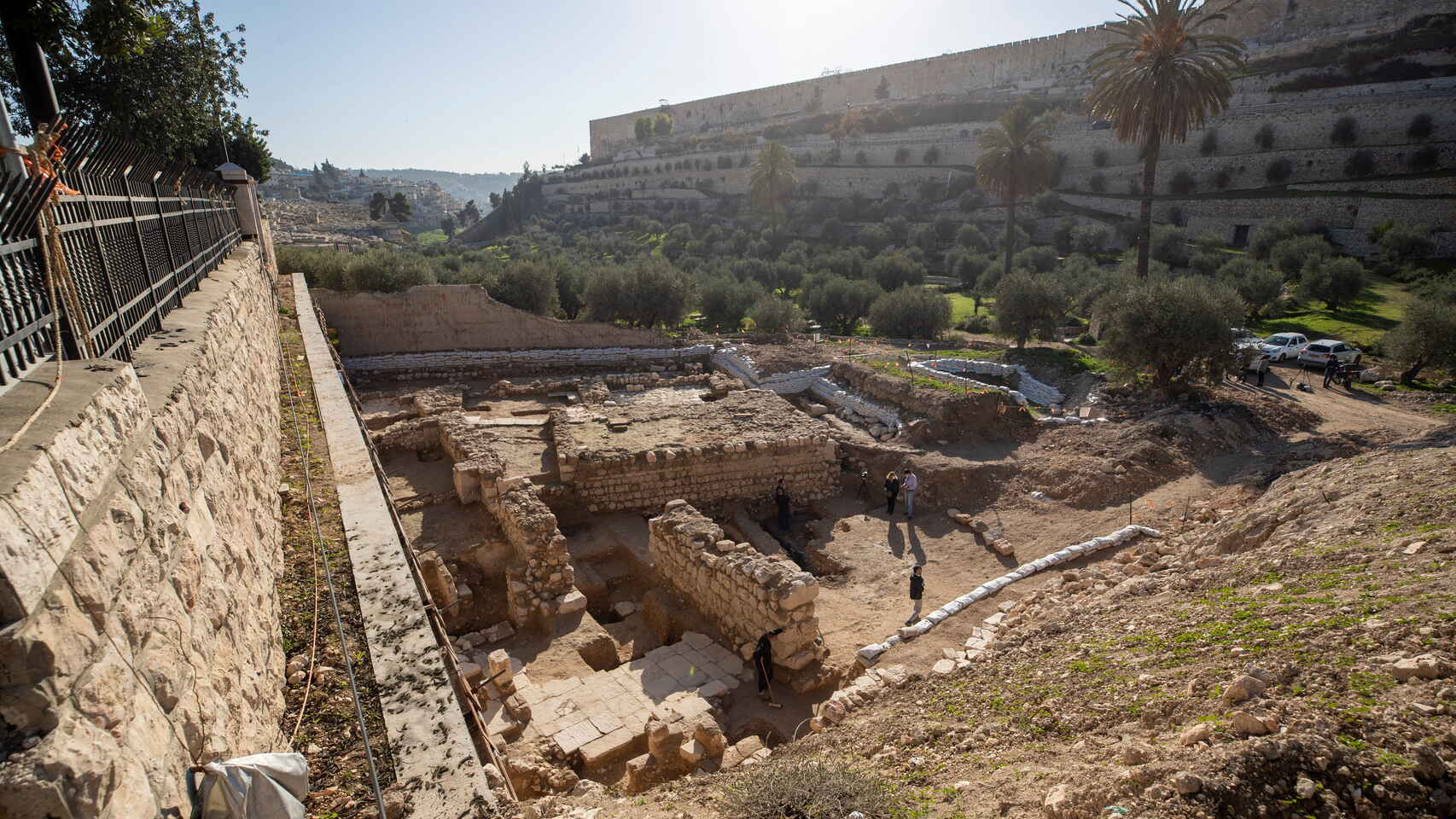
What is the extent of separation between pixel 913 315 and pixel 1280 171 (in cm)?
3388

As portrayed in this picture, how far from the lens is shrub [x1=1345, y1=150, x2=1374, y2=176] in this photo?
40594 millimetres

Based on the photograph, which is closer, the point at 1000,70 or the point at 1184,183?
the point at 1184,183

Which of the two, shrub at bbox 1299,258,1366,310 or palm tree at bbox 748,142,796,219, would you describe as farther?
palm tree at bbox 748,142,796,219

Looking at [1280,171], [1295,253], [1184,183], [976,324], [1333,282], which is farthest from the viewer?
[1184,183]

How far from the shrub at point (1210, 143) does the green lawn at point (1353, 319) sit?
23095 mm

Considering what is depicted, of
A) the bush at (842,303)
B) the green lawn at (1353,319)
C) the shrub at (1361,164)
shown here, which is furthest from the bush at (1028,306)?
the shrub at (1361,164)

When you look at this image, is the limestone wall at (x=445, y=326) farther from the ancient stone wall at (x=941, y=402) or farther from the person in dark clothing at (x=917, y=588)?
the person in dark clothing at (x=917, y=588)

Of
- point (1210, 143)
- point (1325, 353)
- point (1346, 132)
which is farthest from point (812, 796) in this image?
point (1210, 143)

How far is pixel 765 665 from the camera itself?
8.07 m

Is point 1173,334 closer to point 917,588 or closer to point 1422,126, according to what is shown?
point 917,588

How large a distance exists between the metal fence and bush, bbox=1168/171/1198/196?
55.6 m

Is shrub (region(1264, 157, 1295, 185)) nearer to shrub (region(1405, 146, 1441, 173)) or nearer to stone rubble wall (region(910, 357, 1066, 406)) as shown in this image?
shrub (region(1405, 146, 1441, 173))

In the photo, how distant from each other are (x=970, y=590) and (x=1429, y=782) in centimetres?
685

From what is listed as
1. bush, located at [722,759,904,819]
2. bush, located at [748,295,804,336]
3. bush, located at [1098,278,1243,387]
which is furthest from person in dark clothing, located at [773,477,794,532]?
bush, located at [748,295,804,336]
